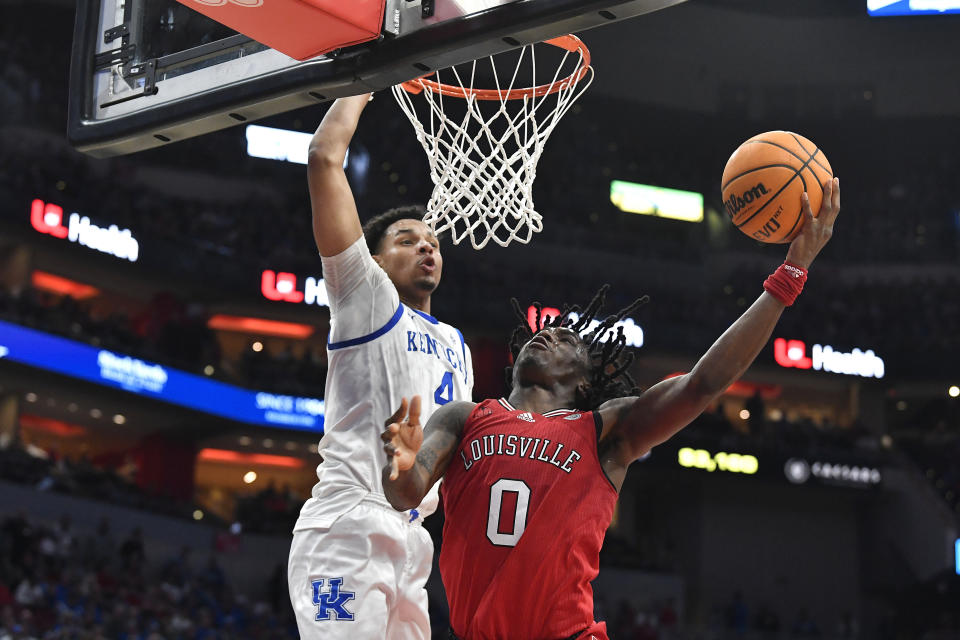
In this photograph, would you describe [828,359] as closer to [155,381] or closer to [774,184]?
[155,381]

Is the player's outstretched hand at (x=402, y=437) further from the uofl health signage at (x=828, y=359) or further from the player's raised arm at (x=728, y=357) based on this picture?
the uofl health signage at (x=828, y=359)

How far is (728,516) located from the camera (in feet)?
79.7

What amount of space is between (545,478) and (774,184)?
117 centimetres

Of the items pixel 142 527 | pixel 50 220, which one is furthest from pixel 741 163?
pixel 50 220

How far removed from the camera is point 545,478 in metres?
3.53

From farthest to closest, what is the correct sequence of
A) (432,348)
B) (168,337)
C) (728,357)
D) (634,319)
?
(634,319)
(168,337)
(432,348)
(728,357)

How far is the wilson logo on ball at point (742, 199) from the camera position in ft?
12.1

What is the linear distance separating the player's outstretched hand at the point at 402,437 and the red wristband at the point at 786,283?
45.4 inches

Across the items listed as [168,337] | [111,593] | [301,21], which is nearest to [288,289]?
[168,337]

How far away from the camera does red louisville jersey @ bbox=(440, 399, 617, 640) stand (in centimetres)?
340

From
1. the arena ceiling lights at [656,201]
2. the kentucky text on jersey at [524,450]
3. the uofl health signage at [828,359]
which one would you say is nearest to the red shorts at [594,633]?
the kentucky text on jersey at [524,450]

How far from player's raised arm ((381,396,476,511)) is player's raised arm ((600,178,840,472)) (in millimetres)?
538

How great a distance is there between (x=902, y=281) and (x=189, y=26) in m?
24.0

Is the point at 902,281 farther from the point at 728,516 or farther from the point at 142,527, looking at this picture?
the point at 142,527
